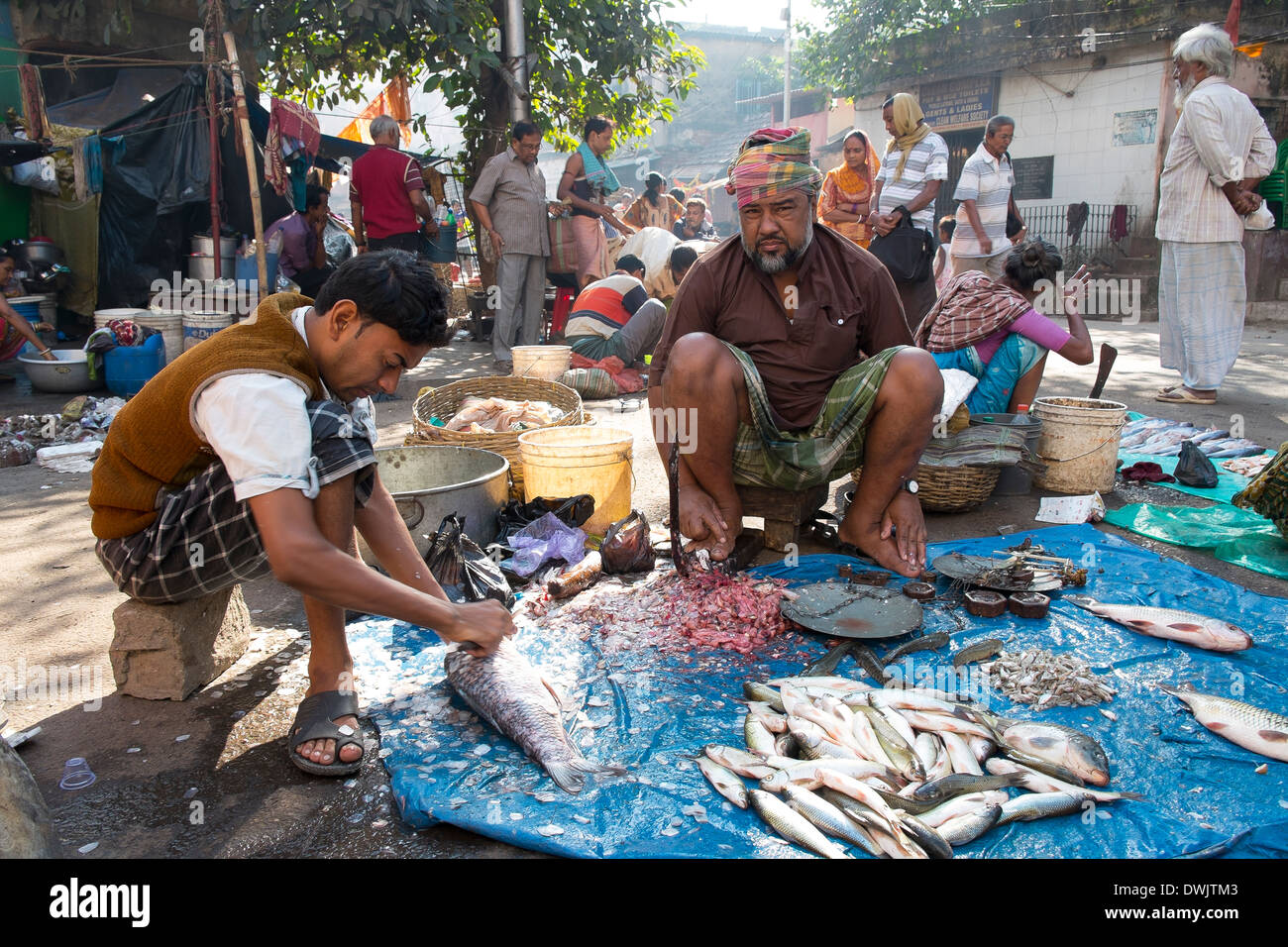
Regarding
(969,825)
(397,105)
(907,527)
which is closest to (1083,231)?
(397,105)

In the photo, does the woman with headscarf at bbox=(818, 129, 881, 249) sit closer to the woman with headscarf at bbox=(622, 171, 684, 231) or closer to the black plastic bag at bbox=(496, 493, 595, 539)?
the black plastic bag at bbox=(496, 493, 595, 539)

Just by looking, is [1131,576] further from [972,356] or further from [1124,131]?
[1124,131]

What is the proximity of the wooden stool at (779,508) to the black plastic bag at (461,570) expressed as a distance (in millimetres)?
1131

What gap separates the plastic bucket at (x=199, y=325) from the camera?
7109mm

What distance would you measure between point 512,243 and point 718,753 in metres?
6.87

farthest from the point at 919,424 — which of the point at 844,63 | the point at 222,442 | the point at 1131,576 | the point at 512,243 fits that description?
the point at 844,63

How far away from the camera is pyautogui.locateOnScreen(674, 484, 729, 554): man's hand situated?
3.49 m

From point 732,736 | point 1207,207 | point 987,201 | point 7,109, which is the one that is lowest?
point 732,736

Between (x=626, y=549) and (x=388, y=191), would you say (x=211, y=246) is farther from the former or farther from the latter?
(x=626, y=549)

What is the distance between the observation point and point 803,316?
358cm

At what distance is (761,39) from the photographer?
3809 cm

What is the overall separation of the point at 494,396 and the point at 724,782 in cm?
350

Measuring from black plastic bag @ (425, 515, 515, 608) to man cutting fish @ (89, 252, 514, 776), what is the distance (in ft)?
1.85

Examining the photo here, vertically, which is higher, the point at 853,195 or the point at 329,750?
the point at 853,195
